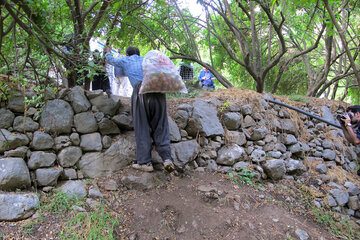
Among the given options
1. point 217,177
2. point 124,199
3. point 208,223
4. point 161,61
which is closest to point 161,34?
point 161,61

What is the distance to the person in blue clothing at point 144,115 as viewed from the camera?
10.9 feet

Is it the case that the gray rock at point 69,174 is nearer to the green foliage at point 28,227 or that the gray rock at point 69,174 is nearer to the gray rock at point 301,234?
the green foliage at point 28,227

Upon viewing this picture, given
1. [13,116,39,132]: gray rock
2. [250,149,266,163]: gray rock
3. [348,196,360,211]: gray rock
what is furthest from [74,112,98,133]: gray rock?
[348,196,360,211]: gray rock

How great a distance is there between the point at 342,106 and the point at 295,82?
2.63m

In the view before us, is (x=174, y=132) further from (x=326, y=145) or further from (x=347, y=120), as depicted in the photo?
(x=326, y=145)

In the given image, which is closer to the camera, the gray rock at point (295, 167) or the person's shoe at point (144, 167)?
the person's shoe at point (144, 167)

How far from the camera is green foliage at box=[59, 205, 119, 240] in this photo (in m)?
2.50

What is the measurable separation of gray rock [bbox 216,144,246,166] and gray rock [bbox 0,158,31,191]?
2.81 meters

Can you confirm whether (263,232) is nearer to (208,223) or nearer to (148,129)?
(208,223)

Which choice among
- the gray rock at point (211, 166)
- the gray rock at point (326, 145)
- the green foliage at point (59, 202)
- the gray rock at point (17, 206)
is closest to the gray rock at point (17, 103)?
the gray rock at point (17, 206)

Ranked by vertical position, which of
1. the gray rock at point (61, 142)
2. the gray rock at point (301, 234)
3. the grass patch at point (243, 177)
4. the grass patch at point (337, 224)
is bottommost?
the grass patch at point (337, 224)

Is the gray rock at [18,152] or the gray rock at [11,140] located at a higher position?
the gray rock at [11,140]

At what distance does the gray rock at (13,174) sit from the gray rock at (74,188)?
1.28ft

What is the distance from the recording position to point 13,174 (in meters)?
2.80
